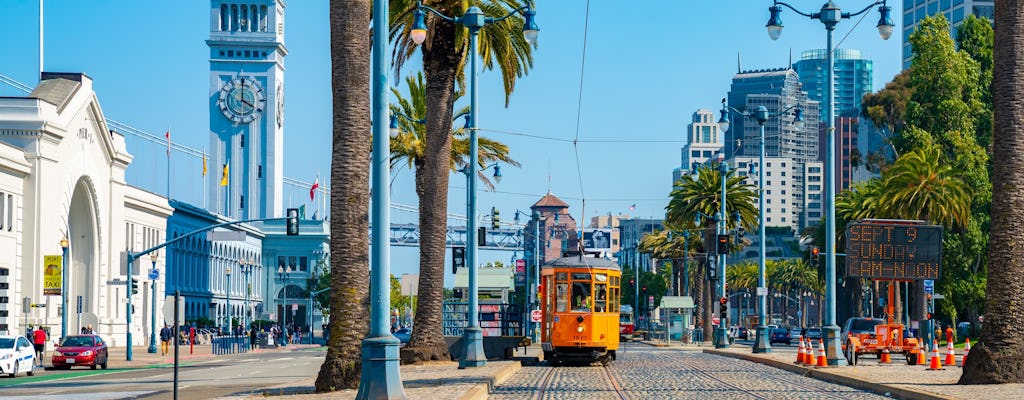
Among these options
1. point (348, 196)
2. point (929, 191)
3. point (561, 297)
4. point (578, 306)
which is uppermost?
point (929, 191)

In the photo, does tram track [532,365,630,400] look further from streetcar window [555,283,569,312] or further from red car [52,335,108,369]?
red car [52,335,108,369]

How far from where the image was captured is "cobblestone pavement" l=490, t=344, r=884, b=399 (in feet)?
88.3

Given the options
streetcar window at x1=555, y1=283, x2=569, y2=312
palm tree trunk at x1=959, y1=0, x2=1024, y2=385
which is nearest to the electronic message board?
streetcar window at x1=555, y1=283, x2=569, y2=312

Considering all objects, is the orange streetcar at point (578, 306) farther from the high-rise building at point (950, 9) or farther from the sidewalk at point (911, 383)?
the high-rise building at point (950, 9)

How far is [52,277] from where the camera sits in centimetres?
5806

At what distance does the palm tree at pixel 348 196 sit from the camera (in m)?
24.0

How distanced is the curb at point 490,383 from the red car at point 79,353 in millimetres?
19051

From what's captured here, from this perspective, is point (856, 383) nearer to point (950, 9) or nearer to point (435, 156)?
point (435, 156)

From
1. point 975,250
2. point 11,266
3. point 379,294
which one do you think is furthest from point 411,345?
point 975,250

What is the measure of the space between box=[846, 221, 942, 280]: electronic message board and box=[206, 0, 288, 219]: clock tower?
11425cm

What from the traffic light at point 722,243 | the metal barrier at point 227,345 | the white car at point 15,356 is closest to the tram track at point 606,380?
the white car at point 15,356

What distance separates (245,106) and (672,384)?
124794 millimetres

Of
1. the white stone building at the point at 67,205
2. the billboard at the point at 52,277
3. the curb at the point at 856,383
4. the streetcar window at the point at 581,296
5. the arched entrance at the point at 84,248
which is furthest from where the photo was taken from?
the arched entrance at the point at 84,248

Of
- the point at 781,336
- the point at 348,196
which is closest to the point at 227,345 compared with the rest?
the point at 781,336
